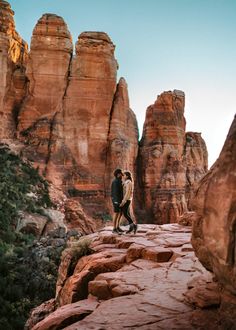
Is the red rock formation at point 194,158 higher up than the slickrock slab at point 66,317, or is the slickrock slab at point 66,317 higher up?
the red rock formation at point 194,158

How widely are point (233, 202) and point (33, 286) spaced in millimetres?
12766

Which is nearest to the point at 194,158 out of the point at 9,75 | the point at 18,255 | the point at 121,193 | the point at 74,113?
the point at 74,113

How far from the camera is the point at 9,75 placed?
28047 millimetres

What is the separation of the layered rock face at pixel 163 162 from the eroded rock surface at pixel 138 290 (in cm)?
2364

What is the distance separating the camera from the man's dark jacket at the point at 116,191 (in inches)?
341

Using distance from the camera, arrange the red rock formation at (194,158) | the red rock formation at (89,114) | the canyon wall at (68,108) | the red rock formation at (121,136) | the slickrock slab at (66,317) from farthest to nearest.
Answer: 1. the red rock formation at (194,158)
2. the red rock formation at (121,136)
3. the red rock formation at (89,114)
4. the canyon wall at (68,108)
5. the slickrock slab at (66,317)

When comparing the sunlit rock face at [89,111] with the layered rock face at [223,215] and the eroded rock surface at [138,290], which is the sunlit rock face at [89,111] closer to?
the eroded rock surface at [138,290]

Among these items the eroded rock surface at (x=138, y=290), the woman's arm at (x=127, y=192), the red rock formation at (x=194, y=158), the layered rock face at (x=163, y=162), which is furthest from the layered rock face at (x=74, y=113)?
the eroded rock surface at (x=138, y=290)

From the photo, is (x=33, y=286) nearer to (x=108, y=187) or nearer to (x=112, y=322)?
(x=112, y=322)

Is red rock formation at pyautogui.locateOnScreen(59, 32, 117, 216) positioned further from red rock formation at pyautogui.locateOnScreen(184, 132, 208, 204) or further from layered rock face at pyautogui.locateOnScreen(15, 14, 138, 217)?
red rock formation at pyautogui.locateOnScreen(184, 132, 208, 204)

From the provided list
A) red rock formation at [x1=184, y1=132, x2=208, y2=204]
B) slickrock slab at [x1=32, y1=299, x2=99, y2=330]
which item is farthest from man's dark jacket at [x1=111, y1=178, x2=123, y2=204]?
red rock formation at [x1=184, y1=132, x2=208, y2=204]

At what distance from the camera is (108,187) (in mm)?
28125

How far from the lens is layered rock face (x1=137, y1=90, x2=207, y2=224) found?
31.5 m

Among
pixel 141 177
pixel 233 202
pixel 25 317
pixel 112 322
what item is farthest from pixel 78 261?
pixel 141 177
